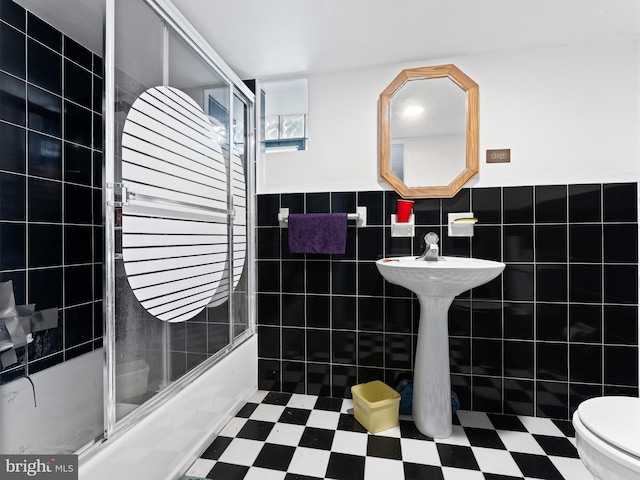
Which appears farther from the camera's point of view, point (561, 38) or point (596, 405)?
point (561, 38)

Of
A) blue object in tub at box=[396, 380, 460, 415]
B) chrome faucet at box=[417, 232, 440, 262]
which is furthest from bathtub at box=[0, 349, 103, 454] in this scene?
chrome faucet at box=[417, 232, 440, 262]

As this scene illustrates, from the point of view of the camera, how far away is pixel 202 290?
154 centimetres

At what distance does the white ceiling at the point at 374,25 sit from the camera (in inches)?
58.6

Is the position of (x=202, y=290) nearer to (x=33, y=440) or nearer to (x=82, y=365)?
(x=82, y=365)

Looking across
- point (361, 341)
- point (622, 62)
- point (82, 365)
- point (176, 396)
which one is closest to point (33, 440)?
point (82, 365)

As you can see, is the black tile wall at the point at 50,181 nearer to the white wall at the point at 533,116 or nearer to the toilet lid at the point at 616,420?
the white wall at the point at 533,116

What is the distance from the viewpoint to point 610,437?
3.14 feet

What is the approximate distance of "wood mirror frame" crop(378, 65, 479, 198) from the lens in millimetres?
1834

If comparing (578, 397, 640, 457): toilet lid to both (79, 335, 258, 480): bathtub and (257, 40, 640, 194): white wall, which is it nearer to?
(257, 40, 640, 194): white wall

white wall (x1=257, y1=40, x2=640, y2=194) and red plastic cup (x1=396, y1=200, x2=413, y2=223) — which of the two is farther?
red plastic cup (x1=396, y1=200, x2=413, y2=223)

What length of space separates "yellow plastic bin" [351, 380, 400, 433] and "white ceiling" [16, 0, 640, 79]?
1.81m

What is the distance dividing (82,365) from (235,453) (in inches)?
35.5

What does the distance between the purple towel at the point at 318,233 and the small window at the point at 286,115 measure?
0.47 metres

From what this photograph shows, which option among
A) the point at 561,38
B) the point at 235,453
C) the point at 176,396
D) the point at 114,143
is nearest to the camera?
the point at 114,143
